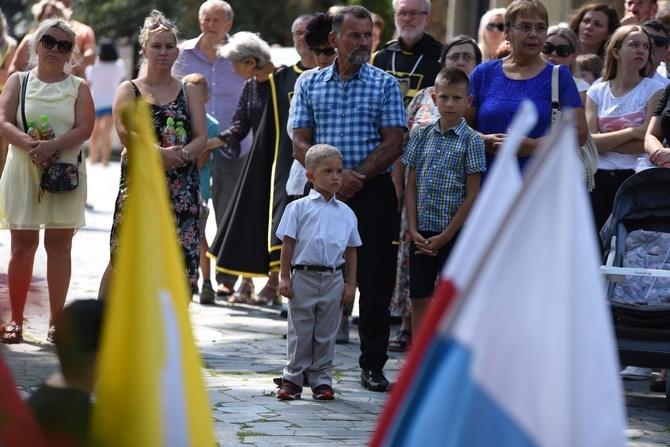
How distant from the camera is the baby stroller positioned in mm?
6180

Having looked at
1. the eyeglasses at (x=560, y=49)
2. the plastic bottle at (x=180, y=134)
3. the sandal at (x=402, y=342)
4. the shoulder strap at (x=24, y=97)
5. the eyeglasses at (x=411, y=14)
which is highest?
the eyeglasses at (x=411, y=14)

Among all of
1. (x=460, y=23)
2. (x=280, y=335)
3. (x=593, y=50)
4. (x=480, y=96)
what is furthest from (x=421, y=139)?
(x=460, y=23)

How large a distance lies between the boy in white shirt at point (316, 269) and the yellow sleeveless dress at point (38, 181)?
1931 millimetres

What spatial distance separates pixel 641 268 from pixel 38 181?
12.5ft

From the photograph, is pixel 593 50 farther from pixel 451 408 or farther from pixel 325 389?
pixel 451 408

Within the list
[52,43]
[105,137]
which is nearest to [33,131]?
[52,43]

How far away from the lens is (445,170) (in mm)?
6734

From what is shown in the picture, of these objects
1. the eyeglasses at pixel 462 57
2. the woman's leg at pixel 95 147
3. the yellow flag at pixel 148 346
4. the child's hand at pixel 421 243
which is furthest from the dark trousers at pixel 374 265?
the woman's leg at pixel 95 147

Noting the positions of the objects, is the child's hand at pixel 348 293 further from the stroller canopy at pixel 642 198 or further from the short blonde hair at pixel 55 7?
the short blonde hair at pixel 55 7

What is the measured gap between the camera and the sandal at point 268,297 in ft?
32.4

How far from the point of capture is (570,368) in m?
2.25

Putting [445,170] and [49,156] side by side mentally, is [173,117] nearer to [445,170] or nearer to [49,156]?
[49,156]

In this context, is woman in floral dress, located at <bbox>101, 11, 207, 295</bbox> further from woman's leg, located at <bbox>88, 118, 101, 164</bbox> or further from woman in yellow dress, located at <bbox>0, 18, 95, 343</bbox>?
woman's leg, located at <bbox>88, 118, 101, 164</bbox>

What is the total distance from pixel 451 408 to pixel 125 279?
0.78 m
